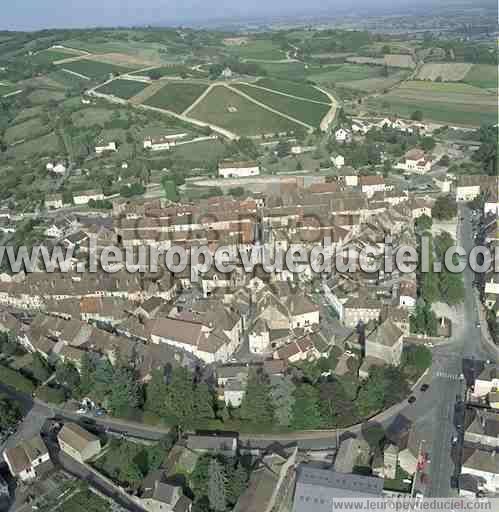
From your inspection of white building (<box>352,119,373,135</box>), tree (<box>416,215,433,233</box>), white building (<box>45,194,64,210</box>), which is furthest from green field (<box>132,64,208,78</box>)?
tree (<box>416,215,433,233</box>)

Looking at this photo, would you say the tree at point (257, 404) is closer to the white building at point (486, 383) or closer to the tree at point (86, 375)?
the tree at point (86, 375)

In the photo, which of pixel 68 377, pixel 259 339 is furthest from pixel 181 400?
pixel 68 377

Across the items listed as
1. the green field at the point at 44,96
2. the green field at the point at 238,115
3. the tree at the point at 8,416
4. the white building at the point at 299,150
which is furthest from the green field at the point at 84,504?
the green field at the point at 44,96

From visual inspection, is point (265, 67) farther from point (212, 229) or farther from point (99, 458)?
point (99, 458)

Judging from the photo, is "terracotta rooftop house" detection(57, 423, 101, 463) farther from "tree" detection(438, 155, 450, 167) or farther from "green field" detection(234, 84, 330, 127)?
"green field" detection(234, 84, 330, 127)

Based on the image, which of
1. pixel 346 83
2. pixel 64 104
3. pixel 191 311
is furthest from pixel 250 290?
pixel 346 83

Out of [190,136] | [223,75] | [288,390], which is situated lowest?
[288,390]
